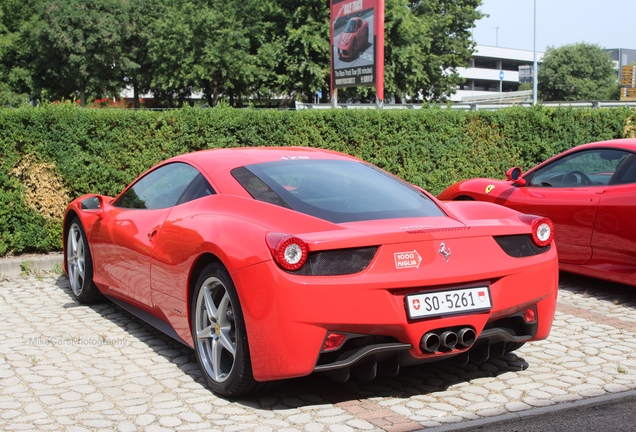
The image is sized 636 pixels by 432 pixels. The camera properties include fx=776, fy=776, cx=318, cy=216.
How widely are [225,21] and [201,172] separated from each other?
41.9 m

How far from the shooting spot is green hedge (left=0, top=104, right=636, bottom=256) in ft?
29.3

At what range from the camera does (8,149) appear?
28.8ft

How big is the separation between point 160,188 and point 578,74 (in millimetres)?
95323

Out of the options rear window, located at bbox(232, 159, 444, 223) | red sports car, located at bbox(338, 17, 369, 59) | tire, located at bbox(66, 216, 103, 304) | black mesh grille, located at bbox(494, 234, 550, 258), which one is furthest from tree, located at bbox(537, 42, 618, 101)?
black mesh grille, located at bbox(494, 234, 550, 258)

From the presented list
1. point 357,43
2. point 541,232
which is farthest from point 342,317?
point 357,43

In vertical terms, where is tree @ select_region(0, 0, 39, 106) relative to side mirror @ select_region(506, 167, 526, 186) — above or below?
above

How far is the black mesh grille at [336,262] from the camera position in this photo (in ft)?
12.7

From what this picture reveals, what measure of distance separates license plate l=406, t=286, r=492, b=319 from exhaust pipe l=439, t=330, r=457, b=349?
0.36 feet

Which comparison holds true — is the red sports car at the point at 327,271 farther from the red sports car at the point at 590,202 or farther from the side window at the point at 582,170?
the side window at the point at 582,170

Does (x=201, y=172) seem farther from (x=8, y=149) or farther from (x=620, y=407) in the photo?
(x=8, y=149)

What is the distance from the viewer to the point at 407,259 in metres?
3.97

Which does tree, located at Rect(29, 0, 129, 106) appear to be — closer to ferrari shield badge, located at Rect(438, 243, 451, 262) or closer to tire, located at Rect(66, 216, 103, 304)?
tire, located at Rect(66, 216, 103, 304)

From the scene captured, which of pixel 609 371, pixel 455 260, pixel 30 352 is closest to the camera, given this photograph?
pixel 455 260

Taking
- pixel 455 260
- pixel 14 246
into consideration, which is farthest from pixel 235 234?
pixel 14 246
